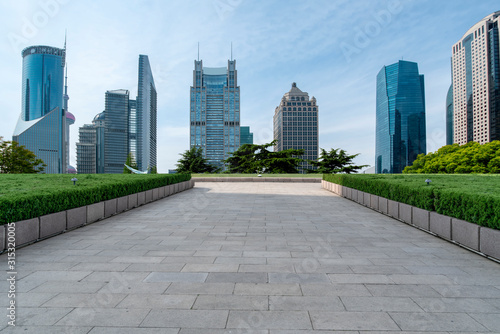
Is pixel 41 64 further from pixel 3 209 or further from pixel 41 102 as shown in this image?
pixel 3 209

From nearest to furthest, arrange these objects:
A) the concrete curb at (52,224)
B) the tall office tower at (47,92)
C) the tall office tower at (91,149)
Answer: the concrete curb at (52,224) → the tall office tower at (47,92) → the tall office tower at (91,149)

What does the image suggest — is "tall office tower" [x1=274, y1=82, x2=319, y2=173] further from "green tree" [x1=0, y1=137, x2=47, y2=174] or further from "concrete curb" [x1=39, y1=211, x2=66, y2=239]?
"concrete curb" [x1=39, y1=211, x2=66, y2=239]

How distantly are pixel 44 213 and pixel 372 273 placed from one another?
636 cm

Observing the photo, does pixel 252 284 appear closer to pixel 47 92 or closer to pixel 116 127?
pixel 47 92

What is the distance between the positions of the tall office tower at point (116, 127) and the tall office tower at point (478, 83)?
18585 centimetres

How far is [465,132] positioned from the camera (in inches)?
4333

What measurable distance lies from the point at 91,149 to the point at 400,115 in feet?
593

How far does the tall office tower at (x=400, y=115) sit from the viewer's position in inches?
5226

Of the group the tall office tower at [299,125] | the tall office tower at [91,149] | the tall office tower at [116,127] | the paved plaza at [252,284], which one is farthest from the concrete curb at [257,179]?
the tall office tower at [116,127]

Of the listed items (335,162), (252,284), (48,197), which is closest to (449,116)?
(335,162)

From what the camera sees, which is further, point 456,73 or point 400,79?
point 400,79

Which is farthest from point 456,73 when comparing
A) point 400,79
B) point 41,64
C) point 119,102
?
point 41,64

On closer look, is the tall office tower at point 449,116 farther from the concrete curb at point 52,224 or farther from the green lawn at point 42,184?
the concrete curb at point 52,224

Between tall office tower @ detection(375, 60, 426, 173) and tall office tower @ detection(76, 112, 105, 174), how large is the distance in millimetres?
170805
